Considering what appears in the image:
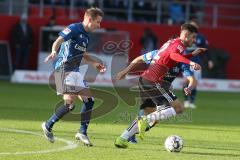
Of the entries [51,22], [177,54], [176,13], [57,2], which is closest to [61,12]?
[57,2]

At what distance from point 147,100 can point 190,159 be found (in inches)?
85.3

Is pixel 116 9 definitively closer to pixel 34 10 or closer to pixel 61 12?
pixel 61 12

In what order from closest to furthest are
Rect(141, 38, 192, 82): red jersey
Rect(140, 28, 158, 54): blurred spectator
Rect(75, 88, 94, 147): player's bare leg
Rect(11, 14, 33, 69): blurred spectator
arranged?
Rect(141, 38, 192, 82): red jersey, Rect(75, 88, 94, 147): player's bare leg, Rect(11, 14, 33, 69): blurred spectator, Rect(140, 28, 158, 54): blurred spectator

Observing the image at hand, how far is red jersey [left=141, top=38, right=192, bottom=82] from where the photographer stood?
12.5 metres

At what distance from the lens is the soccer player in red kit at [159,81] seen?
41.1 feet

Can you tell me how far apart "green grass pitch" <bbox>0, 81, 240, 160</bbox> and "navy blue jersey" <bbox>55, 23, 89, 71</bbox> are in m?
1.29

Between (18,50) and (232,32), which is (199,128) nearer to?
(18,50)

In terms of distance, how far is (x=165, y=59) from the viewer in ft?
42.0

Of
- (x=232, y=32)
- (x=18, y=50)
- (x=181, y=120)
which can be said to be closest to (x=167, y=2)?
(x=232, y=32)

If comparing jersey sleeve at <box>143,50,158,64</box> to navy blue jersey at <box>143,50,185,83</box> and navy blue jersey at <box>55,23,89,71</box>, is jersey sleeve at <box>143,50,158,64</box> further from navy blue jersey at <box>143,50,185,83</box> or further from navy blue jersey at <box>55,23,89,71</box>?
navy blue jersey at <box>55,23,89,71</box>

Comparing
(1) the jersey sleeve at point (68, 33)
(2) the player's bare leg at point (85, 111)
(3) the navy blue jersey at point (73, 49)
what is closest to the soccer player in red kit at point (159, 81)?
(2) the player's bare leg at point (85, 111)

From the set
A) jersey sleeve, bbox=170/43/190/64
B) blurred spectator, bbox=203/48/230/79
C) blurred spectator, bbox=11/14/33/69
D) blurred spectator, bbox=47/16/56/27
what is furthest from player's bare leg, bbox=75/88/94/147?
blurred spectator, bbox=203/48/230/79

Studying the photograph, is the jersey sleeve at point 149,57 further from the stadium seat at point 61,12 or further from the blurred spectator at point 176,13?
the blurred spectator at point 176,13

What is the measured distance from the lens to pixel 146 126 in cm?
1256
